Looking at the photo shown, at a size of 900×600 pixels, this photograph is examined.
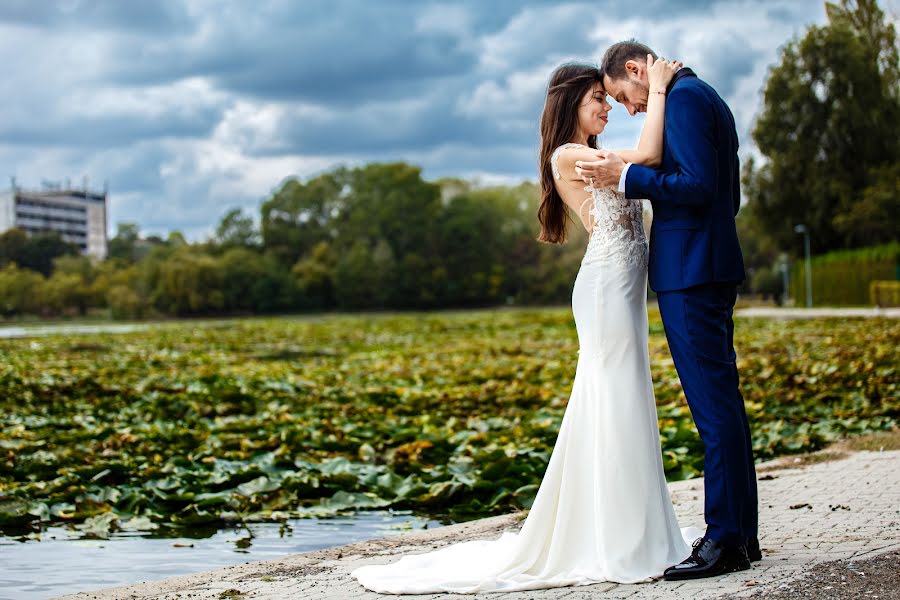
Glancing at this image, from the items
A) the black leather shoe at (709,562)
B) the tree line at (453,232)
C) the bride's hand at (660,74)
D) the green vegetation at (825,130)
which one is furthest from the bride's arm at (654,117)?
the green vegetation at (825,130)

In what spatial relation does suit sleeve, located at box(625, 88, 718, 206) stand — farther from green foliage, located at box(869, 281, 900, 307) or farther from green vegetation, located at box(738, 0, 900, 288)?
green vegetation, located at box(738, 0, 900, 288)

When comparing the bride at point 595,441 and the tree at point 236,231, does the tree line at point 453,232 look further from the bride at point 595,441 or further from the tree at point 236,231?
the bride at point 595,441

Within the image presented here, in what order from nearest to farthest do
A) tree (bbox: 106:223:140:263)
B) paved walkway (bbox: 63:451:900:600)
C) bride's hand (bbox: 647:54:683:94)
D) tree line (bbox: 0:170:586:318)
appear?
paved walkway (bbox: 63:451:900:600)
bride's hand (bbox: 647:54:683:94)
tree line (bbox: 0:170:586:318)
tree (bbox: 106:223:140:263)

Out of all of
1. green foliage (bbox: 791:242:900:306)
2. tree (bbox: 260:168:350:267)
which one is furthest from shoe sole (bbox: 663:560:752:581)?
tree (bbox: 260:168:350:267)

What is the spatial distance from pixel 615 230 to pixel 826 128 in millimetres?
46632

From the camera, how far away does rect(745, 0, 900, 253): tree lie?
151 feet

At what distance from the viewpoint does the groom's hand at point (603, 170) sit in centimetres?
404

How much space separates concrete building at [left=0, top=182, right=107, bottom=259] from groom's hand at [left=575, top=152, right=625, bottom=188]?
276 feet

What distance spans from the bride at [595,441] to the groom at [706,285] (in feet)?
0.44

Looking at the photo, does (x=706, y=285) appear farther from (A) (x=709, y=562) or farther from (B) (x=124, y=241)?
(B) (x=124, y=241)

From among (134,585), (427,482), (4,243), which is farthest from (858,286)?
(4,243)

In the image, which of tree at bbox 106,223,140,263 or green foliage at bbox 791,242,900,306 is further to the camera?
tree at bbox 106,223,140,263

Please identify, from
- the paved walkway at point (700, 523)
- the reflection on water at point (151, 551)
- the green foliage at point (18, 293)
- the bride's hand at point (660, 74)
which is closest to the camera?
the paved walkway at point (700, 523)

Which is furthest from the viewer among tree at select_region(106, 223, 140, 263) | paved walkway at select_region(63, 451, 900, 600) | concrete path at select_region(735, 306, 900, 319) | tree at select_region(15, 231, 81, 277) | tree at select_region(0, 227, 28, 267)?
tree at select_region(106, 223, 140, 263)
